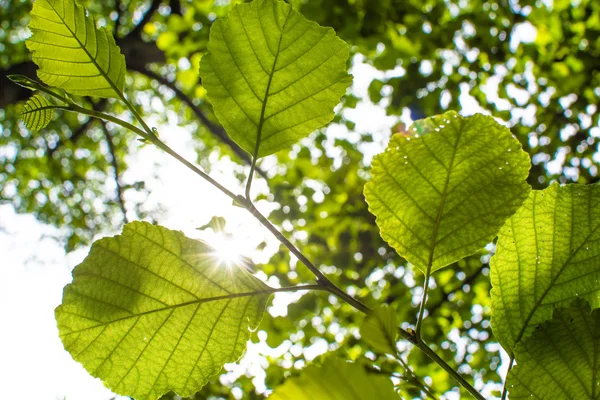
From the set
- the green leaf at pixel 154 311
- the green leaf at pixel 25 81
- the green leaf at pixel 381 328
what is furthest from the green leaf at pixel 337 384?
the green leaf at pixel 25 81

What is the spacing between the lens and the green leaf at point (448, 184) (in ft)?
2.27

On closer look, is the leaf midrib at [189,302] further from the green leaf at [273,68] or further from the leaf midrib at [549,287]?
the leaf midrib at [549,287]

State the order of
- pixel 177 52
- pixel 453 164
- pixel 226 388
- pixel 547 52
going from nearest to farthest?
pixel 453 164
pixel 547 52
pixel 226 388
pixel 177 52

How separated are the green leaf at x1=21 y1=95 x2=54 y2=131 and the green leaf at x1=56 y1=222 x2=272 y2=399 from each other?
22 centimetres

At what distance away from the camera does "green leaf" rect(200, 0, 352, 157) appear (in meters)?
0.74

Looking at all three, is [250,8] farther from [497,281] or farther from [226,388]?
[226,388]

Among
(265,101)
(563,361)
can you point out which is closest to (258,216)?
(265,101)

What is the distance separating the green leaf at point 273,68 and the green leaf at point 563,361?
0.49 metres

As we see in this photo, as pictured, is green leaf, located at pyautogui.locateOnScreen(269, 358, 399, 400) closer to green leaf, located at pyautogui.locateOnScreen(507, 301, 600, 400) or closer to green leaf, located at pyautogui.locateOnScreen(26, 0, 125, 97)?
green leaf, located at pyautogui.locateOnScreen(507, 301, 600, 400)

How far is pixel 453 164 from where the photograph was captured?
702 mm

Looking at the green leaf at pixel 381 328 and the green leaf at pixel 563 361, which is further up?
the green leaf at pixel 563 361

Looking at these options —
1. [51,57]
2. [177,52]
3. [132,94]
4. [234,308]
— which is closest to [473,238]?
[234,308]

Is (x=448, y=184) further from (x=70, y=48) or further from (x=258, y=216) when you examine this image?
(x=70, y=48)

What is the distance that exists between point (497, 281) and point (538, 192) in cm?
17
